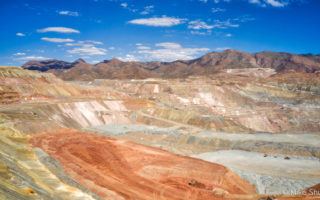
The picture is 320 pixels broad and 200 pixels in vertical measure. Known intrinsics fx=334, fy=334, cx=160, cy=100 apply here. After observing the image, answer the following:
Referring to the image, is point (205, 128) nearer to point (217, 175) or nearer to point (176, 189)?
point (217, 175)

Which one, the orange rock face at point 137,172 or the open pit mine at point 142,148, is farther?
the orange rock face at point 137,172

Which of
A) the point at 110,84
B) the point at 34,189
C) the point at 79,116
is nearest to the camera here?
the point at 34,189

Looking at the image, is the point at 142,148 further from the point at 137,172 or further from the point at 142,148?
the point at 137,172

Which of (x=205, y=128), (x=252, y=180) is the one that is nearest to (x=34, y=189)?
(x=252, y=180)

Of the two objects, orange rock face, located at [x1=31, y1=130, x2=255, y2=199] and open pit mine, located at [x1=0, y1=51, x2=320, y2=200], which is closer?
open pit mine, located at [x1=0, y1=51, x2=320, y2=200]

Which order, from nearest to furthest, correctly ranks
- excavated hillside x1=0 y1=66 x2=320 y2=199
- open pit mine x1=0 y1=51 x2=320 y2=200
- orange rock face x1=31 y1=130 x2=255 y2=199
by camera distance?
open pit mine x1=0 y1=51 x2=320 y2=200 < excavated hillside x1=0 y1=66 x2=320 y2=199 < orange rock face x1=31 y1=130 x2=255 y2=199

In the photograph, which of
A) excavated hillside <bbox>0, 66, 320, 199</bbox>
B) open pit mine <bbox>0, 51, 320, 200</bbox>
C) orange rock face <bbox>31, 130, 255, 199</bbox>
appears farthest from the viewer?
orange rock face <bbox>31, 130, 255, 199</bbox>
